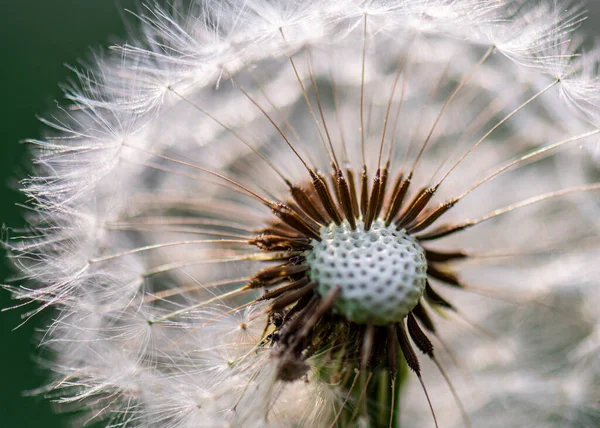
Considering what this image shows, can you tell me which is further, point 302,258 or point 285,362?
point 302,258

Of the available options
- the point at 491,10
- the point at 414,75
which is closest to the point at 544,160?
the point at 414,75

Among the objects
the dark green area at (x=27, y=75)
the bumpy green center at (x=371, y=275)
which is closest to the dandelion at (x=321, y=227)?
the bumpy green center at (x=371, y=275)

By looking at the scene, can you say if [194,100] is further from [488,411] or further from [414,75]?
[488,411]

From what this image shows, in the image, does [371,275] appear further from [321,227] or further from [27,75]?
[27,75]

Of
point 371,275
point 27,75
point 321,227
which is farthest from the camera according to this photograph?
point 27,75

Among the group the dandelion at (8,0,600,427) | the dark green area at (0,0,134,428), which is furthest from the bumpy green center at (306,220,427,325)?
the dark green area at (0,0,134,428)

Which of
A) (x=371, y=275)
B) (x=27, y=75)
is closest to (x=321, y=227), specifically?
(x=371, y=275)

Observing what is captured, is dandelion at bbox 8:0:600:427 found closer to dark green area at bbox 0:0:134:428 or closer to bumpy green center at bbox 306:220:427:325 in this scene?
bumpy green center at bbox 306:220:427:325
